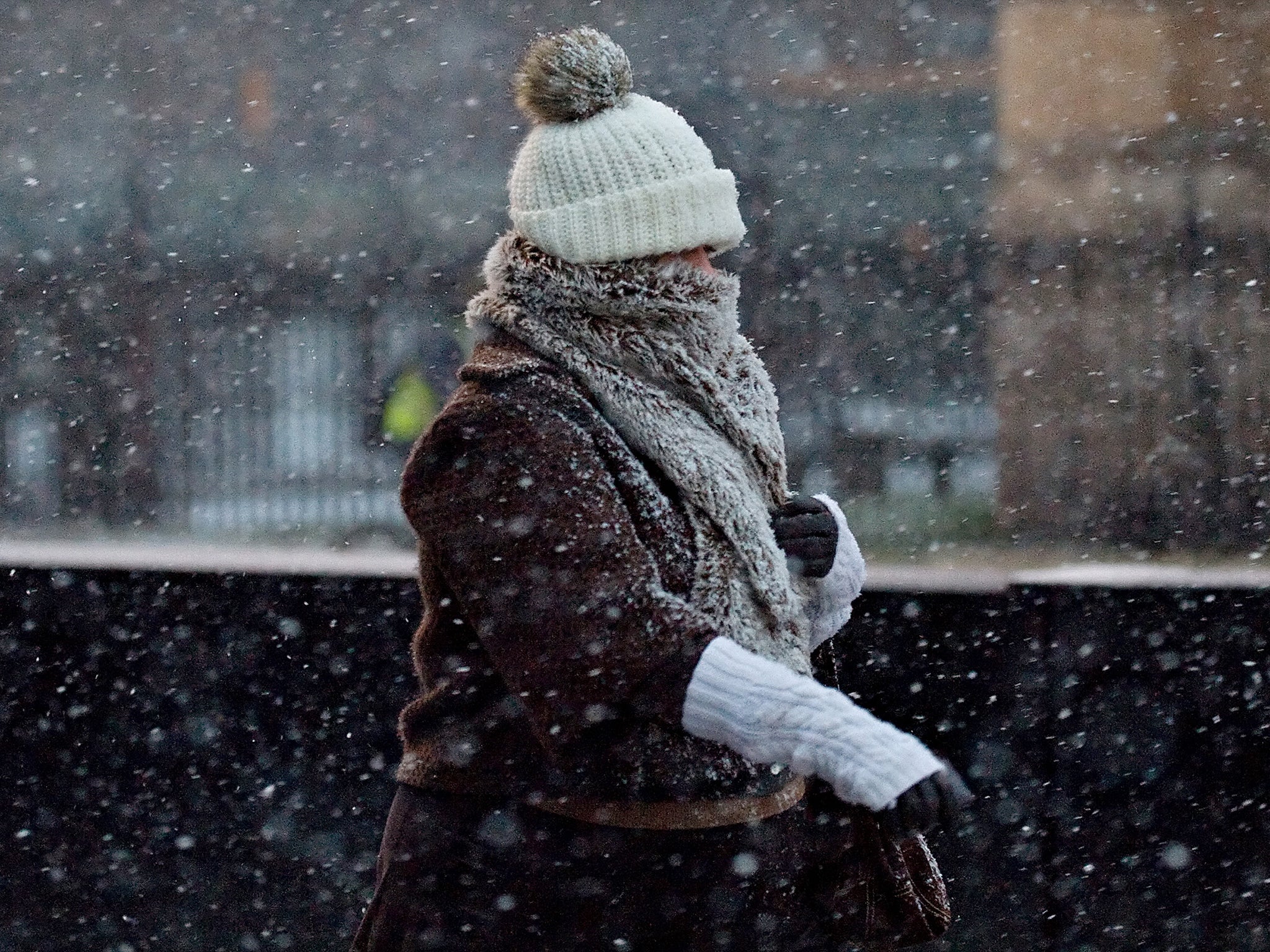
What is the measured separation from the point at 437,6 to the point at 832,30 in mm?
1977

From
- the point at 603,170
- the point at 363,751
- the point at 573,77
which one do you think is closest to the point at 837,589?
the point at 603,170

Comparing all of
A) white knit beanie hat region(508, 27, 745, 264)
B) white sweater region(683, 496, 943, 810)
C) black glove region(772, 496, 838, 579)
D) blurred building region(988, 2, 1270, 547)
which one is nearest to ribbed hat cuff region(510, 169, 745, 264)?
white knit beanie hat region(508, 27, 745, 264)

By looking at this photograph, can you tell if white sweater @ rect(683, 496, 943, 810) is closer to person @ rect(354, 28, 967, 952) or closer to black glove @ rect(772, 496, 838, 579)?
person @ rect(354, 28, 967, 952)

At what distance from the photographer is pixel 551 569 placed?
76.3 inches

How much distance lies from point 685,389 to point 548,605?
43cm

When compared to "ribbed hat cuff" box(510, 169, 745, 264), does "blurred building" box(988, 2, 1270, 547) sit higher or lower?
lower

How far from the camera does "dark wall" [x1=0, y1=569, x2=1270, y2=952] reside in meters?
3.83

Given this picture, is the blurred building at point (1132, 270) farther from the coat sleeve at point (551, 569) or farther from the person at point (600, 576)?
the coat sleeve at point (551, 569)

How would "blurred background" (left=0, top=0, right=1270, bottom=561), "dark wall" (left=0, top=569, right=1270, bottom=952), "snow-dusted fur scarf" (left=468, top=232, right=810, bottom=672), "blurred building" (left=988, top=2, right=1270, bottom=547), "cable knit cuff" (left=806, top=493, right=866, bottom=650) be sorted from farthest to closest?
"blurred background" (left=0, top=0, right=1270, bottom=561)
"blurred building" (left=988, top=2, right=1270, bottom=547)
"dark wall" (left=0, top=569, right=1270, bottom=952)
"cable knit cuff" (left=806, top=493, right=866, bottom=650)
"snow-dusted fur scarf" (left=468, top=232, right=810, bottom=672)

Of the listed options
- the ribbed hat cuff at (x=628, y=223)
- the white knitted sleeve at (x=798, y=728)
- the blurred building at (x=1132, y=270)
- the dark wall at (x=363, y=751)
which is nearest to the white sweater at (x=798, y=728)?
the white knitted sleeve at (x=798, y=728)

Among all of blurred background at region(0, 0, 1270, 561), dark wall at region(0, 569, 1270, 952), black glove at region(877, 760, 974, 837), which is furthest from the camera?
blurred background at region(0, 0, 1270, 561)

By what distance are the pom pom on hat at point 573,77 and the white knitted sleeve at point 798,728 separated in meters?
0.85

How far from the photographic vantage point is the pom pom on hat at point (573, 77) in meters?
2.22

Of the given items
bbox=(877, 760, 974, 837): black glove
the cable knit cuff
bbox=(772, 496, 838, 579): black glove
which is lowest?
the cable knit cuff
